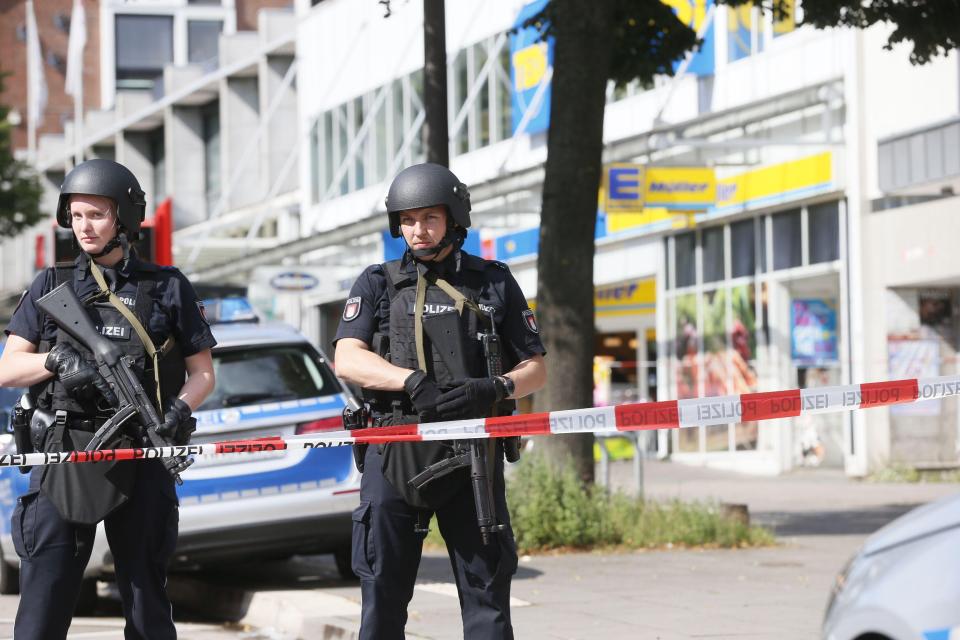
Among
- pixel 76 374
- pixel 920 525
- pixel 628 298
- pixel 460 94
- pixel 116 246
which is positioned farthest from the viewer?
pixel 460 94

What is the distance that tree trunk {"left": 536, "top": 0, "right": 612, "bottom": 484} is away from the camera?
477 inches

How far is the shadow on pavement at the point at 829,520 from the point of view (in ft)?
Answer: 45.2

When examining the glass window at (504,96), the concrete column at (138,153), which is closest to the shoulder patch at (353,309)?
the glass window at (504,96)

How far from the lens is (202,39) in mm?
64500

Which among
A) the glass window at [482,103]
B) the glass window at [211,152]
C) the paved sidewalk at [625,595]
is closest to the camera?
the paved sidewalk at [625,595]

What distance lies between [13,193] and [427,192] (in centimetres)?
3376

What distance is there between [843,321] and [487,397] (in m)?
18.8

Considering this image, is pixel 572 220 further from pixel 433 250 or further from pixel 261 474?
pixel 433 250

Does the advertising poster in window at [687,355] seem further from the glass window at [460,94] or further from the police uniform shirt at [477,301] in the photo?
the police uniform shirt at [477,301]

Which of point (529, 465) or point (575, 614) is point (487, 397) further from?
point (529, 465)

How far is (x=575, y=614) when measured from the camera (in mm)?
8477

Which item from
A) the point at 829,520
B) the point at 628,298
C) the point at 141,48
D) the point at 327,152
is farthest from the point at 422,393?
the point at 141,48

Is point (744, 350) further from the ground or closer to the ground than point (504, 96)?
closer to the ground

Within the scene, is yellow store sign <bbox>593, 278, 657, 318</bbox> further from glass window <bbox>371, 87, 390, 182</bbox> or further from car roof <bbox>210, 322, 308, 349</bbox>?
car roof <bbox>210, 322, 308, 349</bbox>
